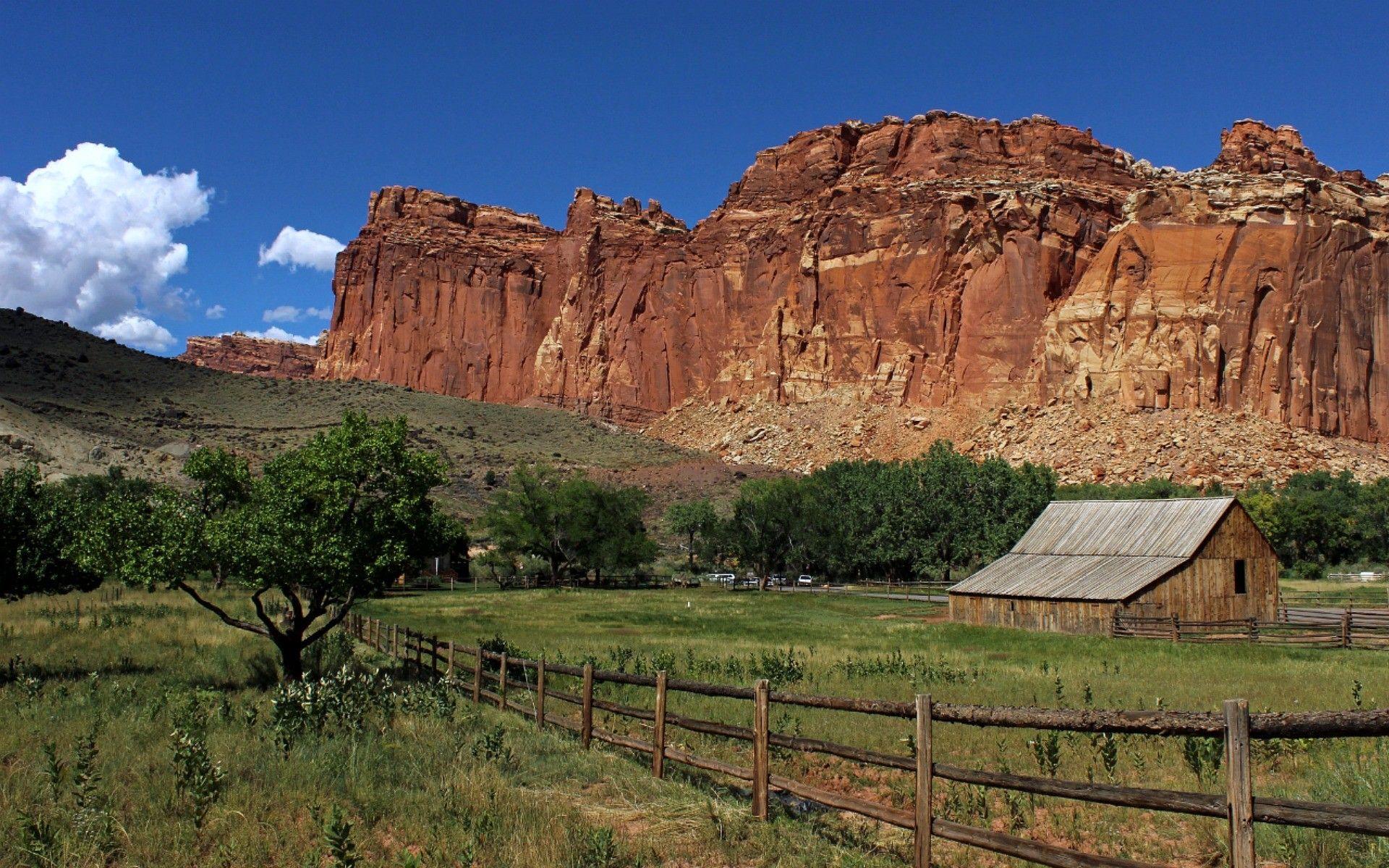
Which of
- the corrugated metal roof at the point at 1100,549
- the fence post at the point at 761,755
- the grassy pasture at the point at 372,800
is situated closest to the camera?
the grassy pasture at the point at 372,800

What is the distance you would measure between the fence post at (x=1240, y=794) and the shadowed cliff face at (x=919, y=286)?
3520 inches

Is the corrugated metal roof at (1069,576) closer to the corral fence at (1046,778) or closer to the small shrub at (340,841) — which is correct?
the corral fence at (1046,778)

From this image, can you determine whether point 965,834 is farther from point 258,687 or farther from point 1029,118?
point 1029,118

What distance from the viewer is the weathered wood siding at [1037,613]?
29.5 metres

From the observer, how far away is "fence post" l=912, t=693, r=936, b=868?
6.70m

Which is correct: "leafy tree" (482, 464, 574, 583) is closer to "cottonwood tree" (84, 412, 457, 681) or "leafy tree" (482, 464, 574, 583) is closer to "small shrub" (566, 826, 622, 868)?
"cottonwood tree" (84, 412, 457, 681)

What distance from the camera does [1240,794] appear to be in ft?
17.0

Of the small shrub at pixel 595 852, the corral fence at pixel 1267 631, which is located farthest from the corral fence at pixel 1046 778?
the corral fence at pixel 1267 631

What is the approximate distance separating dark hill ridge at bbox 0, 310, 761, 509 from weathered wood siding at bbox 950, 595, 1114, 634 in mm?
48533

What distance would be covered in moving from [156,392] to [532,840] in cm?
9354

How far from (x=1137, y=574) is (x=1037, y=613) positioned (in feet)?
10.9

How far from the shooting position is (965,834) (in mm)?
6445

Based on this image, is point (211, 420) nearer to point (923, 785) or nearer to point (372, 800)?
point (372, 800)

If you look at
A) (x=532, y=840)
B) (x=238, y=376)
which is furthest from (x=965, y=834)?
(x=238, y=376)
